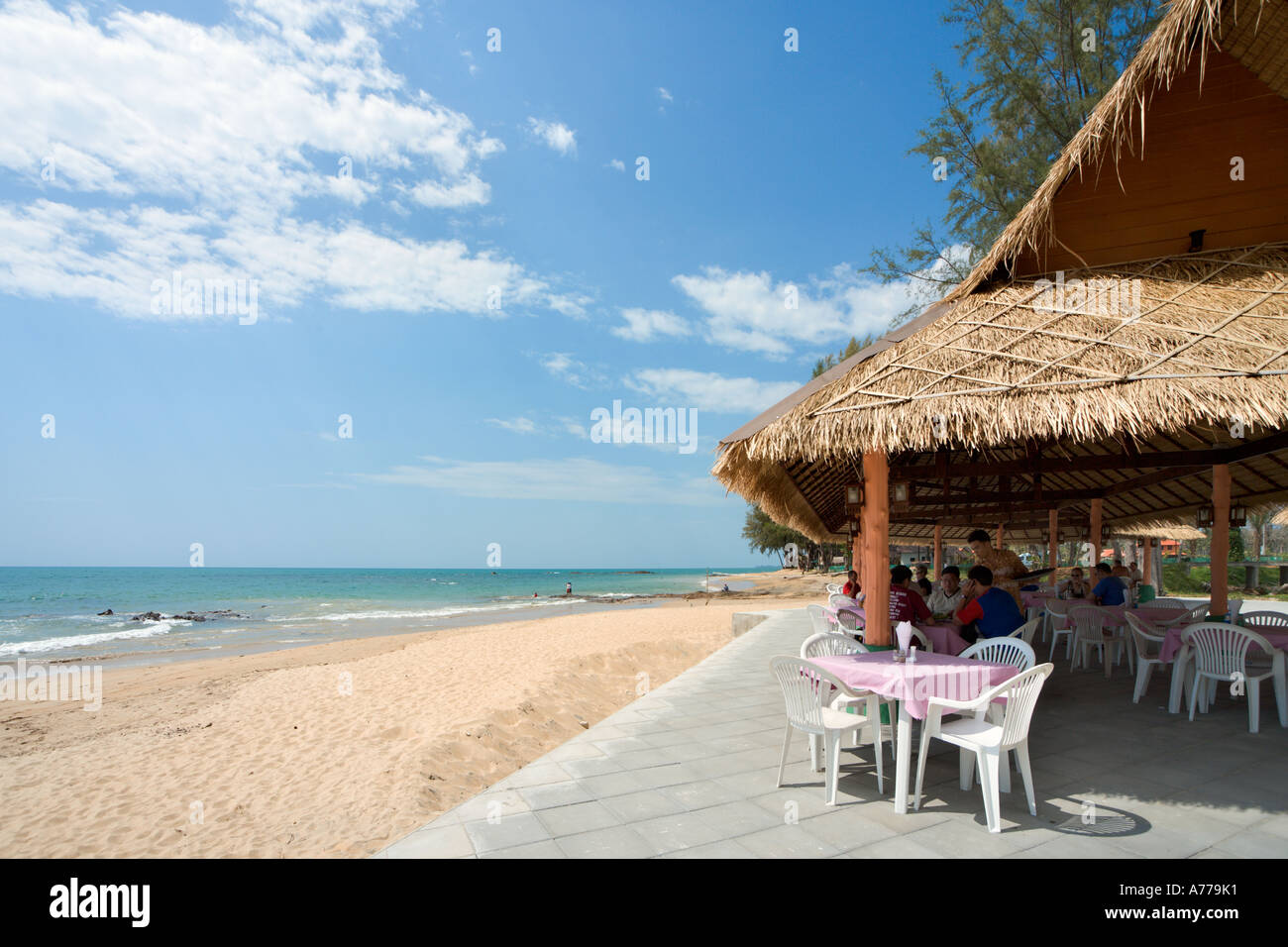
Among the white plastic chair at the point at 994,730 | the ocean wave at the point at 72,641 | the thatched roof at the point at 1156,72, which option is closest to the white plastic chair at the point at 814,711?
the white plastic chair at the point at 994,730

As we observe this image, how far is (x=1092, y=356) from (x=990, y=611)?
193cm

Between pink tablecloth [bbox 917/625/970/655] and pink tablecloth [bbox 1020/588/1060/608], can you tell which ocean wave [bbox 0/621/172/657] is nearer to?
pink tablecloth [bbox 917/625/970/655]

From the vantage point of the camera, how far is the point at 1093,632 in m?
7.46

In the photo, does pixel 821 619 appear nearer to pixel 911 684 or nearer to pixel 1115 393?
pixel 1115 393

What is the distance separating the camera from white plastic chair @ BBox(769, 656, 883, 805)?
11.6 ft

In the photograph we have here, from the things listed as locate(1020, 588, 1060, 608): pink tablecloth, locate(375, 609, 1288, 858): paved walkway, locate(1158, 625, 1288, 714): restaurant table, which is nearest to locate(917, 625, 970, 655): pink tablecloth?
locate(375, 609, 1288, 858): paved walkway


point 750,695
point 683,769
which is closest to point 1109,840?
point 683,769

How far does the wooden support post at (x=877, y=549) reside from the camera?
4.96 m

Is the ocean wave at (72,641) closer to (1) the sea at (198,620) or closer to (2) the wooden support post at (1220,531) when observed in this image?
(1) the sea at (198,620)

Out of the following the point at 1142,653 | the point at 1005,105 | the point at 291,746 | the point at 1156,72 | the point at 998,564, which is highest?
the point at 1005,105

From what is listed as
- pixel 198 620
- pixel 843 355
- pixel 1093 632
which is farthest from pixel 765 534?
pixel 1093 632

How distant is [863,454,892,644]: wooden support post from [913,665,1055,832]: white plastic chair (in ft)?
5.00

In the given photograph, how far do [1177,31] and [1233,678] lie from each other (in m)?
4.80

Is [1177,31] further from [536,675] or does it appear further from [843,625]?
[536,675]
